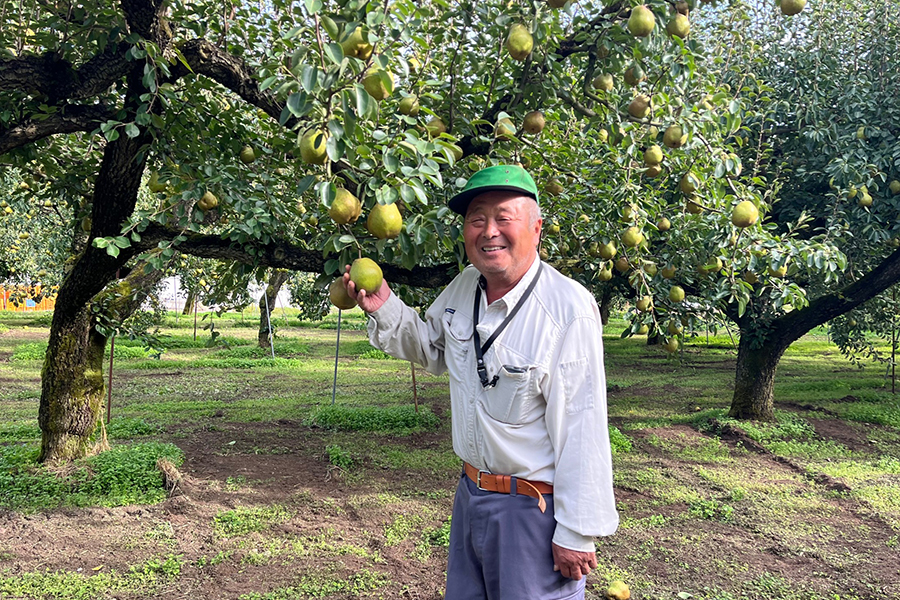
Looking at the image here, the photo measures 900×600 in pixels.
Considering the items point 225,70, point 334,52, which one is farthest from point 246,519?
point 334,52

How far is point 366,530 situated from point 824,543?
9.95ft

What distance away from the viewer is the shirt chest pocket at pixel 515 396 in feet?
6.22

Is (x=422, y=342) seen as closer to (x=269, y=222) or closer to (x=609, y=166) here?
(x=269, y=222)

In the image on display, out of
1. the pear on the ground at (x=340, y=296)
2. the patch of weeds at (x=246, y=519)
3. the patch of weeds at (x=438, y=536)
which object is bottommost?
the patch of weeds at (x=246, y=519)

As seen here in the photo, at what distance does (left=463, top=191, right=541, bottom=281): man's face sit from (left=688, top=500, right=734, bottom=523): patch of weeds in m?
3.53

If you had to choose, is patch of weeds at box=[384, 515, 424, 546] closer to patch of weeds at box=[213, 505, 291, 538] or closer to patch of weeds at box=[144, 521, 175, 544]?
patch of weeds at box=[213, 505, 291, 538]

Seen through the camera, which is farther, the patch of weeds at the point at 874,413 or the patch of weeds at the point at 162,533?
the patch of weeds at the point at 874,413

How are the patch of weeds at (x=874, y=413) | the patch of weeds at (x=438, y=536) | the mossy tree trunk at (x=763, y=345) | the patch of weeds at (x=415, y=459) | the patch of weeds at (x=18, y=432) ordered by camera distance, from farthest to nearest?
the patch of weeds at (x=874, y=413), the mossy tree trunk at (x=763, y=345), the patch of weeds at (x=18, y=432), the patch of weeds at (x=415, y=459), the patch of weeds at (x=438, y=536)

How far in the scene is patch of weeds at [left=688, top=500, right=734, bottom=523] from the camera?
15.4 feet

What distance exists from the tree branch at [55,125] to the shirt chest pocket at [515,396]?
10.4 feet

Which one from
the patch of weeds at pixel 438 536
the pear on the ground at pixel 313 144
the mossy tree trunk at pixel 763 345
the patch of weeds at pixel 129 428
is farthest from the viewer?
the mossy tree trunk at pixel 763 345

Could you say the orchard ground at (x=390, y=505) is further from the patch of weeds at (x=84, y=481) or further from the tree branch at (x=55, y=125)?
the tree branch at (x=55, y=125)

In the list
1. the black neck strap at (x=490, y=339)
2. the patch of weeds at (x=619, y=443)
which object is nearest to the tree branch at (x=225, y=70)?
the black neck strap at (x=490, y=339)

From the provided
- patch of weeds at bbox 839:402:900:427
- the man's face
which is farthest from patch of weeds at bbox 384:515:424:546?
patch of weeds at bbox 839:402:900:427
